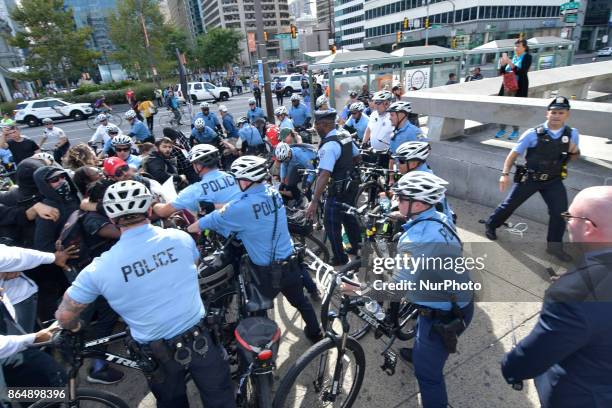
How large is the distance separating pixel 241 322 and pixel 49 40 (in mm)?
39993

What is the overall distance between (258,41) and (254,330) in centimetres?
1157

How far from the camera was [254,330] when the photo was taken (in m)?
2.43

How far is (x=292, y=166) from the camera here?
5.62m

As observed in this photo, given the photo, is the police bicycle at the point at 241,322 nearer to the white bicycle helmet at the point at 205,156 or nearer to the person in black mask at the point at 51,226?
the white bicycle helmet at the point at 205,156

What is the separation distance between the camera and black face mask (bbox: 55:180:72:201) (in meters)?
3.71

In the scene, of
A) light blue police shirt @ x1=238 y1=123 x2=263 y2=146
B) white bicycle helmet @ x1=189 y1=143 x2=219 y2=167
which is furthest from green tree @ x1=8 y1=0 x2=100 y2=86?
white bicycle helmet @ x1=189 y1=143 x2=219 y2=167

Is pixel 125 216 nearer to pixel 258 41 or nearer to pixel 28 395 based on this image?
pixel 28 395

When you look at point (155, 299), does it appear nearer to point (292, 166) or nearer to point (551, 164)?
point (292, 166)

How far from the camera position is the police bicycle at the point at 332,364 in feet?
8.30

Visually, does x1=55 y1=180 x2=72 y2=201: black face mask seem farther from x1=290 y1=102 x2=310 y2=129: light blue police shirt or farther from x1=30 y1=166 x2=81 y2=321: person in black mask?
x1=290 y1=102 x2=310 y2=129: light blue police shirt

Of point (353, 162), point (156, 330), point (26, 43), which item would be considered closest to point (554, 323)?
point (156, 330)

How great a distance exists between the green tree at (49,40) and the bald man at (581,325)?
40799 millimetres

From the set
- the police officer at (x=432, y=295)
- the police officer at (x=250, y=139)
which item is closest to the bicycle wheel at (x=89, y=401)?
the police officer at (x=432, y=295)

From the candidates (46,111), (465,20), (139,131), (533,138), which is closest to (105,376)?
(533,138)
